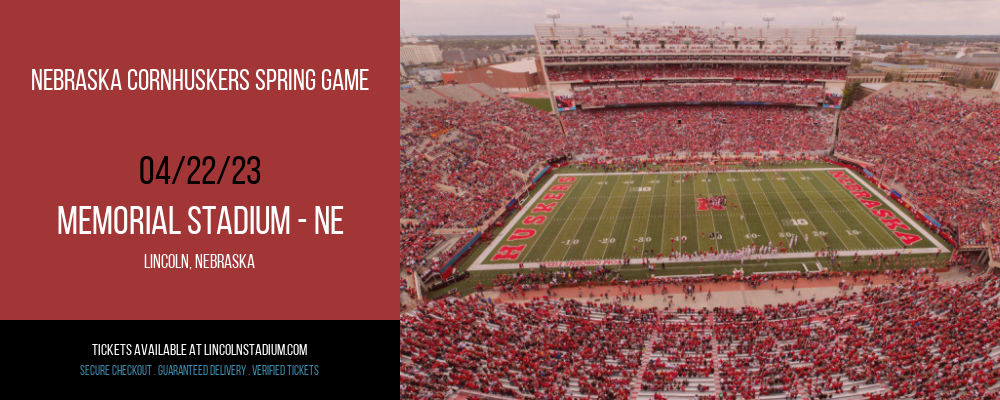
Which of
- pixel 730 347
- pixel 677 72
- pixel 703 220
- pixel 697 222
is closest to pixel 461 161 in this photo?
pixel 697 222

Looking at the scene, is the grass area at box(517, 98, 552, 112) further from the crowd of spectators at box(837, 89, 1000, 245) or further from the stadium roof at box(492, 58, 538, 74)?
the crowd of spectators at box(837, 89, 1000, 245)

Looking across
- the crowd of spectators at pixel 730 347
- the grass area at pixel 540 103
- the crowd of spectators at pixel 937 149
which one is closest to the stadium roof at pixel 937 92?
the crowd of spectators at pixel 937 149

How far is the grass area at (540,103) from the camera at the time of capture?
56447 millimetres

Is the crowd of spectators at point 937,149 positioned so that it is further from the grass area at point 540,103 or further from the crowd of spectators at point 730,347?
the grass area at point 540,103

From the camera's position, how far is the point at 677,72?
189 ft

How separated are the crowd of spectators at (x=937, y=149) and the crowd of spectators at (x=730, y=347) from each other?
10277 millimetres

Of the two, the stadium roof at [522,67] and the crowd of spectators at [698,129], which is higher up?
the stadium roof at [522,67]

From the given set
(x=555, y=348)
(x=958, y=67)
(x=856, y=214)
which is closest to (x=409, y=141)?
(x=555, y=348)

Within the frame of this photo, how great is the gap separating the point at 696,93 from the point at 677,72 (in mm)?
5438

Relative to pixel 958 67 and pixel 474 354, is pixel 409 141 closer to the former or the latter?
pixel 474 354

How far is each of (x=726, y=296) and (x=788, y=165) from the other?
2410 cm

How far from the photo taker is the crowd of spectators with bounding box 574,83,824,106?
51625 mm

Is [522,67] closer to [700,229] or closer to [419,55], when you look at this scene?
[700,229]

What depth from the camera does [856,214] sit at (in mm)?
29234
